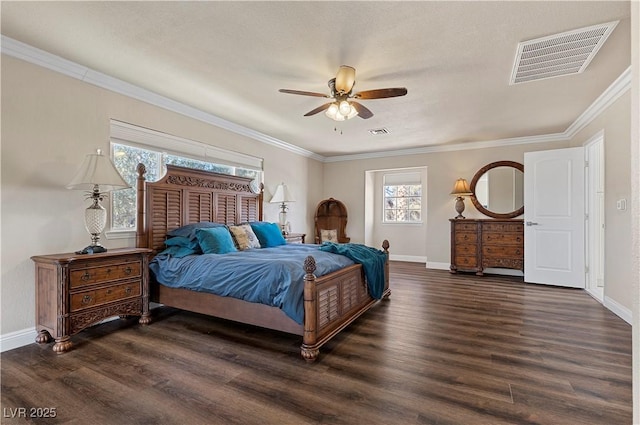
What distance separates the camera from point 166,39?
251 centimetres

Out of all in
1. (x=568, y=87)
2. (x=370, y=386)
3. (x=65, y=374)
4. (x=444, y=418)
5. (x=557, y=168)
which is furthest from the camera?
(x=557, y=168)

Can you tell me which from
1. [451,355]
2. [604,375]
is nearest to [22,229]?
[451,355]

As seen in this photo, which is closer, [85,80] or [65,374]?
[65,374]

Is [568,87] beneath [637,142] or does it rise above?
above

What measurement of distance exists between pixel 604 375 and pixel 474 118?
347cm

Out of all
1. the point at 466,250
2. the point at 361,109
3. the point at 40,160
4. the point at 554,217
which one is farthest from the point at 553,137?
the point at 40,160

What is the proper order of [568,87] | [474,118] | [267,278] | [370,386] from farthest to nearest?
[474,118] → [568,87] → [267,278] → [370,386]

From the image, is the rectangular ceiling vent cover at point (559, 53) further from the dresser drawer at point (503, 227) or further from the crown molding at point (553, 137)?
the dresser drawer at point (503, 227)

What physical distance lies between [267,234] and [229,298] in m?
1.70

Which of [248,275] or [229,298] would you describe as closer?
[248,275]

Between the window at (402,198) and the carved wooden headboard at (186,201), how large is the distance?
415cm

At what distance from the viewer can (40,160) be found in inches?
109

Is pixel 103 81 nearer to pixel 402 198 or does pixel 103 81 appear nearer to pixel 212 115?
pixel 212 115

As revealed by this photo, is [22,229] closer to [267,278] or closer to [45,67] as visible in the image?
[45,67]
